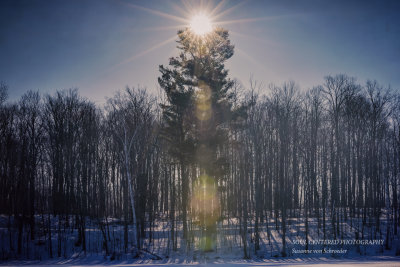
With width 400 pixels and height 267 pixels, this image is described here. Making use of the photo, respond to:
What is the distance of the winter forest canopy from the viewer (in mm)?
16828

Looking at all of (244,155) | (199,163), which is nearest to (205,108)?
(199,163)

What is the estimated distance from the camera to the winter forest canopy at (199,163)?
55.2 ft

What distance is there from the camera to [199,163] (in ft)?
53.1

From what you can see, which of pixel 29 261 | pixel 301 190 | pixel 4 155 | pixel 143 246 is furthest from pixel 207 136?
pixel 4 155

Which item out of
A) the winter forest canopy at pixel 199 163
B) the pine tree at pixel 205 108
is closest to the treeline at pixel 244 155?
the winter forest canopy at pixel 199 163

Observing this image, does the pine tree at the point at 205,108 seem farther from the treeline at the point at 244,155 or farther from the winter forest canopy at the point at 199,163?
the treeline at the point at 244,155

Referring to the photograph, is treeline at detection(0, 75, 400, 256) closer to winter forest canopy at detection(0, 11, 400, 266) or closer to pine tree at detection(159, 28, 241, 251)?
winter forest canopy at detection(0, 11, 400, 266)

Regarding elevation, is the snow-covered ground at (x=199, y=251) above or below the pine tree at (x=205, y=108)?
below

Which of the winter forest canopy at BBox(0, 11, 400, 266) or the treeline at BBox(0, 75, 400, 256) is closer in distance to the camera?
A: the winter forest canopy at BBox(0, 11, 400, 266)

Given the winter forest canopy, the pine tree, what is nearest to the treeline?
the winter forest canopy

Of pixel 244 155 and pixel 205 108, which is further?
pixel 244 155

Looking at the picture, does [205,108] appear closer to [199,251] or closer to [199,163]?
[199,163]

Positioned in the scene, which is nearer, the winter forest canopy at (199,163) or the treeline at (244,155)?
the winter forest canopy at (199,163)

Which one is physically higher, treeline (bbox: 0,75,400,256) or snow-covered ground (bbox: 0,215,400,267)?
treeline (bbox: 0,75,400,256)
